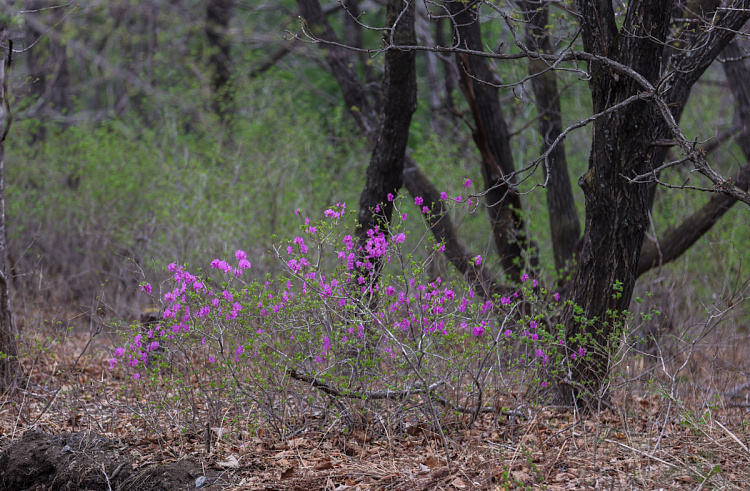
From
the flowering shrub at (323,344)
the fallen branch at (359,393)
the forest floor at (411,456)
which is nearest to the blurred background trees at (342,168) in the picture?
the flowering shrub at (323,344)

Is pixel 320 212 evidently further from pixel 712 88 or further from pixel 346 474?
pixel 712 88

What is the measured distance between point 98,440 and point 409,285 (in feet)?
7.12

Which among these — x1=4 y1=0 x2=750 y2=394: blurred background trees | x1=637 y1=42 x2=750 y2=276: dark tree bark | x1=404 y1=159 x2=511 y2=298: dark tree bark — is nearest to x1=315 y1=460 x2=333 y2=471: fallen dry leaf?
x1=4 y1=0 x2=750 y2=394: blurred background trees

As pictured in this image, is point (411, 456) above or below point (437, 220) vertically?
below

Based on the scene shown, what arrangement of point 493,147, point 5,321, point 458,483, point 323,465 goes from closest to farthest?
1. point 458,483
2. point 323,465
3. point 5,321
4. point 493,147

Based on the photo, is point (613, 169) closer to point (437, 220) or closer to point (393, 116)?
point (393, 116)

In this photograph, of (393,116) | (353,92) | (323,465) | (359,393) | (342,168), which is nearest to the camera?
(323,465)

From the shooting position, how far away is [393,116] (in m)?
5.77

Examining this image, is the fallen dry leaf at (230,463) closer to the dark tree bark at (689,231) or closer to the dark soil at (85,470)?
the dark soil at (85,470)

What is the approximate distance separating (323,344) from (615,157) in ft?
7.35

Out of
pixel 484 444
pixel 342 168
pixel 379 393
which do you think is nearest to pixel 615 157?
pixel 484 444

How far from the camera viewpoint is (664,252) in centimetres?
623

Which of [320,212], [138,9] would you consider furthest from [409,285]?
[138,9]

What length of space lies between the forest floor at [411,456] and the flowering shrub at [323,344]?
0.71 feet
